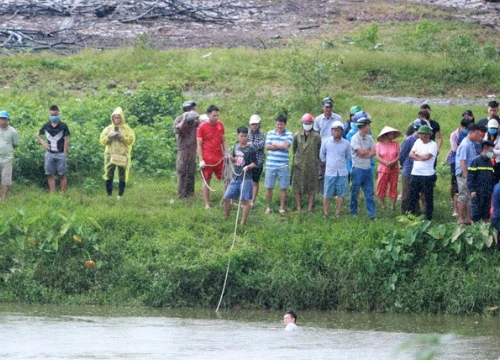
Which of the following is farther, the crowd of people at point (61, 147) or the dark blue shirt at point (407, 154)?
the crowd of people at point (61, 147)

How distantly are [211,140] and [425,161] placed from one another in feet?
11.2

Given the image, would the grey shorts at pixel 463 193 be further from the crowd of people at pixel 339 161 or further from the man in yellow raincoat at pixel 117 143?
the man in yellow raincoat at pixel 117 143

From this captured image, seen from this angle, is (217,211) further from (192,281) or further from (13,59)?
(13,59)

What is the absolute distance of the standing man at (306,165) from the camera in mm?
19453

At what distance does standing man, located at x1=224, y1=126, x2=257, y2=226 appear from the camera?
1848cm

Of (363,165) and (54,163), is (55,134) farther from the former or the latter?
(363,165)

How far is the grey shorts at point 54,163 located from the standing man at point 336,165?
14.1ft

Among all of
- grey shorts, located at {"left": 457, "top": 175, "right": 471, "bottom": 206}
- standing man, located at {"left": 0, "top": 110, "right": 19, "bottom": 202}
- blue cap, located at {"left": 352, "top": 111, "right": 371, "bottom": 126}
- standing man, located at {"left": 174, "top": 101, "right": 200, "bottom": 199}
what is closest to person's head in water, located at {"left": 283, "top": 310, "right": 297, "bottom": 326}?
grey shorts, located at {"left": 457, "top": 175, "right": 471, "bottom": 206}

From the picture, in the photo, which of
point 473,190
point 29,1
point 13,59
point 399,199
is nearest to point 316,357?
point 473,190

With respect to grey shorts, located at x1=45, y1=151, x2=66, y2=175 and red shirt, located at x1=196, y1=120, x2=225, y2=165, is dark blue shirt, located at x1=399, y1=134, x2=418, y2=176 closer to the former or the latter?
red shirt, located at x1=196, y1=120, x2=225, y2=165

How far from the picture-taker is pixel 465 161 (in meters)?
18.2

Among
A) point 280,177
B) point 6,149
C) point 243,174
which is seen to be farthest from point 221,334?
point 6,149

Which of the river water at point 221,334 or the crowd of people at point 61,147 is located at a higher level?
the crowd of people at point 61,147

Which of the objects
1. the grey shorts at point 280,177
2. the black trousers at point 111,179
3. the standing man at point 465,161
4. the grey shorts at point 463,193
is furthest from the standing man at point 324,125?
the black trousers at point 111,179
